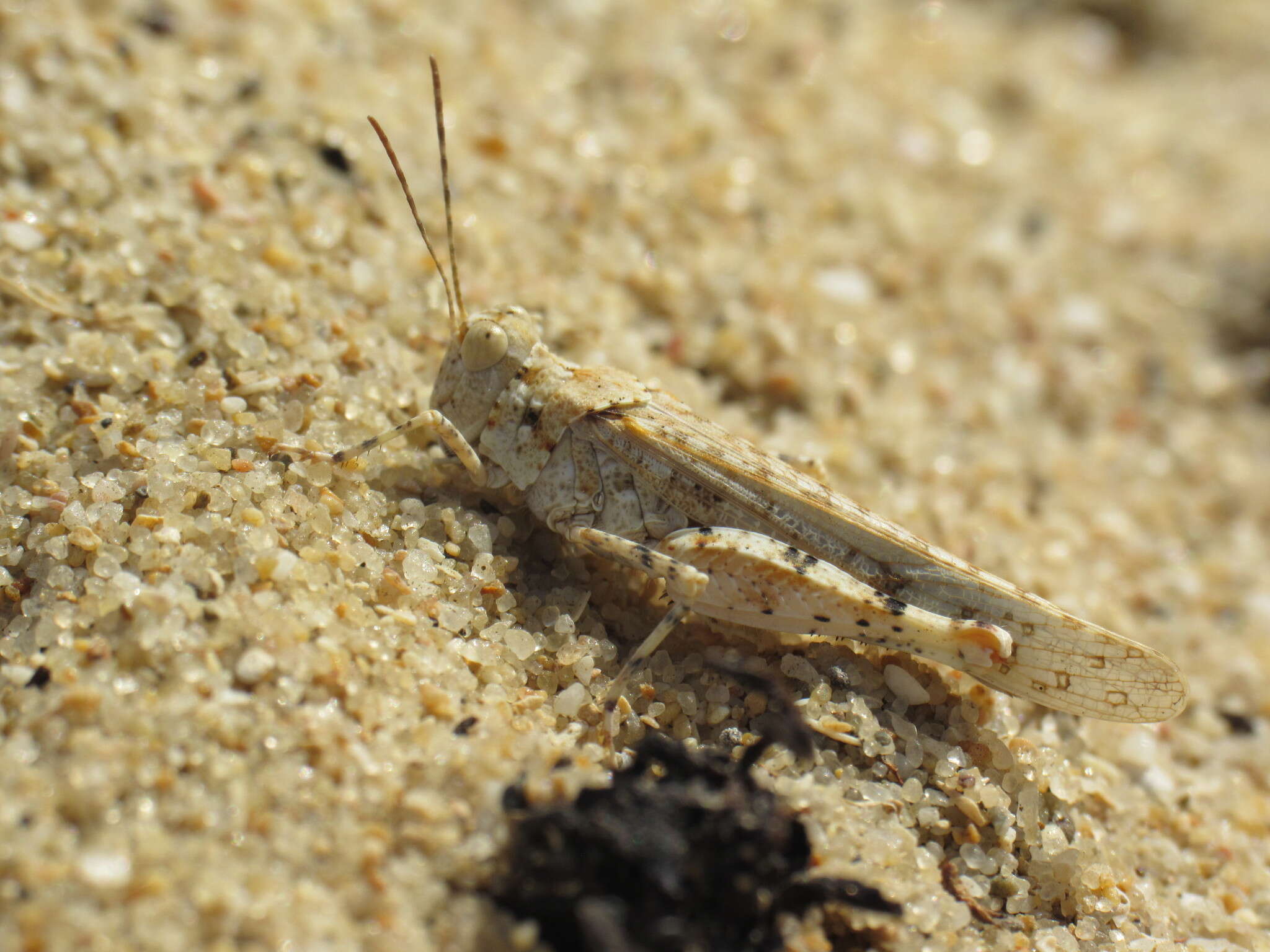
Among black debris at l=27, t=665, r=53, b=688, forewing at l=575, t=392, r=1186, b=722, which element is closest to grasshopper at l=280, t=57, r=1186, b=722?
forewing at l=575, t=392, r=1186, b=722

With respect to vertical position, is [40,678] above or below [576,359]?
below

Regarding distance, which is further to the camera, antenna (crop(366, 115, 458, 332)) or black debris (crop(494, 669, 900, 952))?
antenna (crop(366, 115, 458, 332))

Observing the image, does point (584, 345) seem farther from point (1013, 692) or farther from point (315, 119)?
point (1013, 692)

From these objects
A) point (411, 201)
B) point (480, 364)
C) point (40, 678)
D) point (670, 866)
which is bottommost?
point (40, 678)

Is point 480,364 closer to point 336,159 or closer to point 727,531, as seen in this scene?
point 727,531

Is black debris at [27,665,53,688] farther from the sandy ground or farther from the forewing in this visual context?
the forewing

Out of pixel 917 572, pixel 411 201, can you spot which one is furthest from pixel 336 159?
pixel 917 572
